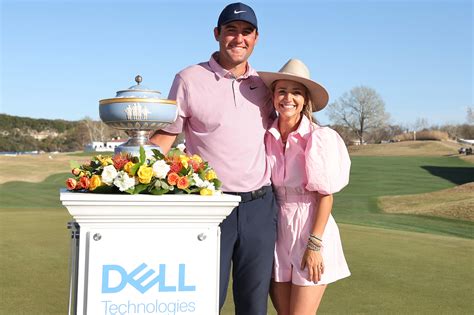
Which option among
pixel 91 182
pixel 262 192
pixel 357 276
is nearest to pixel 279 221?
pixel 262 192

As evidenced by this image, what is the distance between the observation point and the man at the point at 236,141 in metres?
3.14

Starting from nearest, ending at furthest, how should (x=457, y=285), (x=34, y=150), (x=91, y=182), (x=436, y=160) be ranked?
(x=91, y=182), (x=457, y=285), (x=436, y=160), (x=34, y=150)

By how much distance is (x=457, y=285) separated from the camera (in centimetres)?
535

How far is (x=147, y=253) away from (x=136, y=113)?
Result: 0.64 meters

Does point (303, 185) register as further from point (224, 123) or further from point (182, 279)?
point (182, 279)

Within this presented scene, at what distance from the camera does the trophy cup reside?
8.60ft

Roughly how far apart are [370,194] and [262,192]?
18.0 meters

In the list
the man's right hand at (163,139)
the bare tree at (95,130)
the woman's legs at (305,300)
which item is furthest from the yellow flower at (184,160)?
the bare tree at (95,130)

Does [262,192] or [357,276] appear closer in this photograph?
[262,192]

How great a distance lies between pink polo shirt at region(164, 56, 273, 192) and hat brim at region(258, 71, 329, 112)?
0.34ft

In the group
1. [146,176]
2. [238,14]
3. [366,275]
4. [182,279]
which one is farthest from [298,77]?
[366,275]

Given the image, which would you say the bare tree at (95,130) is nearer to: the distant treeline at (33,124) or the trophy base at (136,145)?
the distant treeline at (33,124)

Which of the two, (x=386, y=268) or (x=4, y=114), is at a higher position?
(x=4, y=114)

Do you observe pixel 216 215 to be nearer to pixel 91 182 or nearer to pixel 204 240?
pixel 204 240
